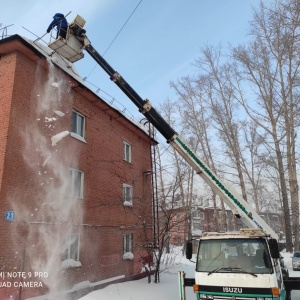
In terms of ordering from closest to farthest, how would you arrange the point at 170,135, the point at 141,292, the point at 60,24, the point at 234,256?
the point at 234,256 → the point at 60,24 → the point at 170,135 → the point at 141,292

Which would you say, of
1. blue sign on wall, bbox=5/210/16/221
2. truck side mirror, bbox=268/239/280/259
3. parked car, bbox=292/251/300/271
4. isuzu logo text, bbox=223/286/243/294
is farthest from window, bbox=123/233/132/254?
parked car, bbox=292/251/300/271

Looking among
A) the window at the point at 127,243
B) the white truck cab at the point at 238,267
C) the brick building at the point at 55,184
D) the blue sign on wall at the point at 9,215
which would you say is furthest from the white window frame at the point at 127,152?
the white truck cab at the point at 238,267

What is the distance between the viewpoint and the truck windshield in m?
6.05

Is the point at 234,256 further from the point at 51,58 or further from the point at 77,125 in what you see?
the point at 51,58

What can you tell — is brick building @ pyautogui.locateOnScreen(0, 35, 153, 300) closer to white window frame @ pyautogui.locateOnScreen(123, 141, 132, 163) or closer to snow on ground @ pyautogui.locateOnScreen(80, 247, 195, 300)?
white window frame @ pyautogui.locateOnScreen(123, 141, 132, 163)

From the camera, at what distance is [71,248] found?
34.9 feet

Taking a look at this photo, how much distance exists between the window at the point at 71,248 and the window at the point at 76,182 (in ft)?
4.85

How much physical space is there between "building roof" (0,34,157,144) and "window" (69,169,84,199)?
325 cm

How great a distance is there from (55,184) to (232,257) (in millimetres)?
6290

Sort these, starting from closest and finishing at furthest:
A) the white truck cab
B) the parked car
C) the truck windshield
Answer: the white truck cab, the truck windshield, the parked car

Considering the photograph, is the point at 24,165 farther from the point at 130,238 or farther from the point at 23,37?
the point at 130,238

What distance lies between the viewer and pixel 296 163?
21344 mm

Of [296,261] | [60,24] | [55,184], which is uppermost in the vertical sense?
[60,24]

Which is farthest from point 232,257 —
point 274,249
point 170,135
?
point 170,135
